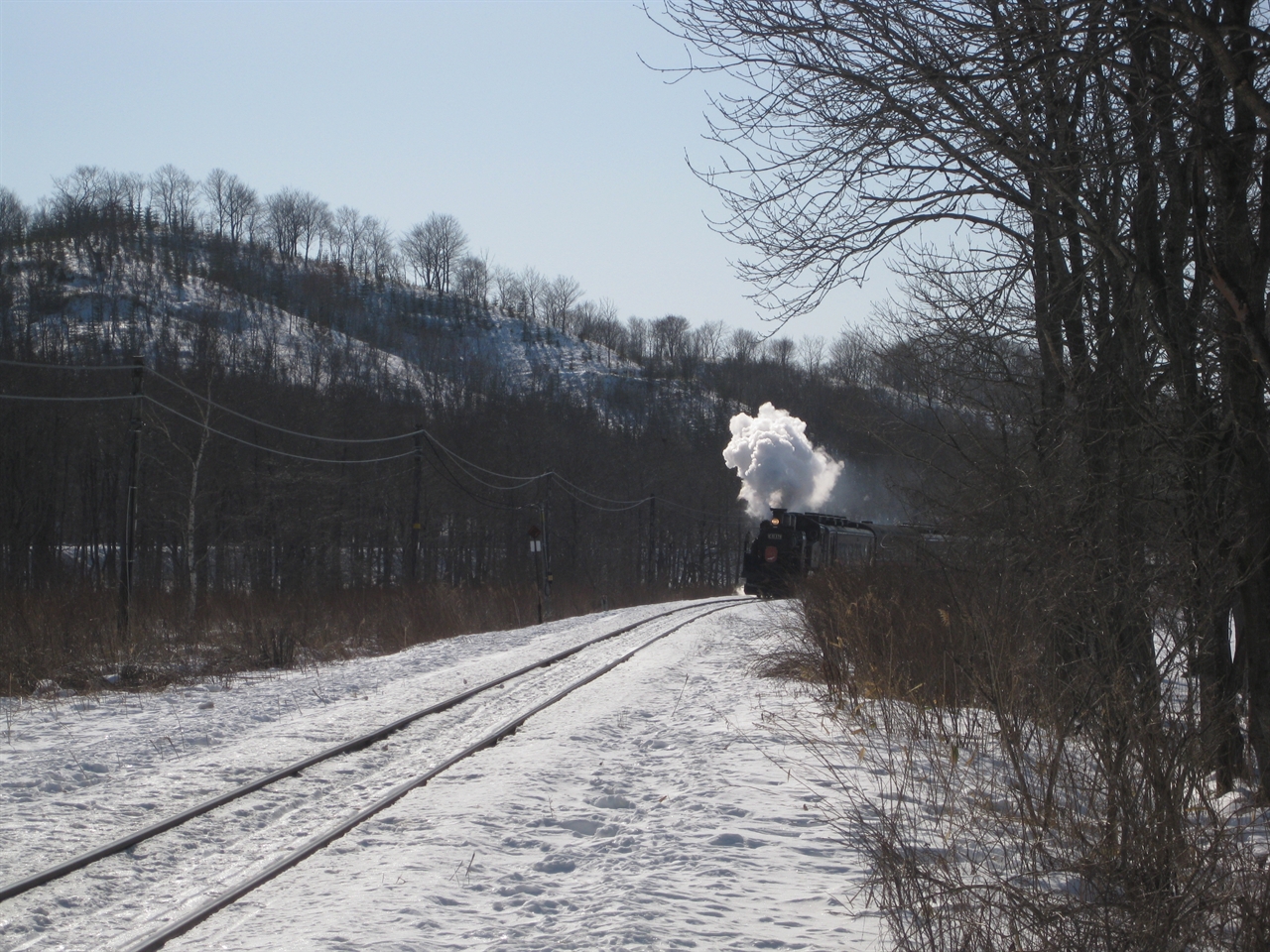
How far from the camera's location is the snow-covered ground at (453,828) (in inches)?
179

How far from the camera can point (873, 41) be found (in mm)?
6770

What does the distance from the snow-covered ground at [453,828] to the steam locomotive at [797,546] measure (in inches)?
763

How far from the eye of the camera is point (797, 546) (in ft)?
108

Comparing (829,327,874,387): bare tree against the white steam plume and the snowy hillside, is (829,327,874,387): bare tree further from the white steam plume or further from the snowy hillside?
the snowy hillside

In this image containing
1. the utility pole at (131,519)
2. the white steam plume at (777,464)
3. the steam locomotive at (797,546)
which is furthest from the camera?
the white steam plume at (777,464)

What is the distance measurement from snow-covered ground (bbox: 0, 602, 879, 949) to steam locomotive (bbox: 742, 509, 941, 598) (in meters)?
19.4

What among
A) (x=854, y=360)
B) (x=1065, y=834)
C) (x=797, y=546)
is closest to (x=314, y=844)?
(x=1065, y=834)

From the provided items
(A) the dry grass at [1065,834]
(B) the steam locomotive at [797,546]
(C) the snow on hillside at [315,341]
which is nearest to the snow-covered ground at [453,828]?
(A) the dry grass at [1065,834]

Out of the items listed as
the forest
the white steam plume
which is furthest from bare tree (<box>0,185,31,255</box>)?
the white steam plume

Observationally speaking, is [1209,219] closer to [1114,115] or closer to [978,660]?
[1114,115]

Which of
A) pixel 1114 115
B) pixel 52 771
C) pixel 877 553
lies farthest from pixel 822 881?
pixel 877 553

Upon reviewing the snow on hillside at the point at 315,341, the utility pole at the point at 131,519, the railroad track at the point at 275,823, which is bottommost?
the railroad track at the point at 275,823

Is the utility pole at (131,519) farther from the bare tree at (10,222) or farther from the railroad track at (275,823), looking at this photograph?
the bare tree at (10,222)

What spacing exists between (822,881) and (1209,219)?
5.49m
